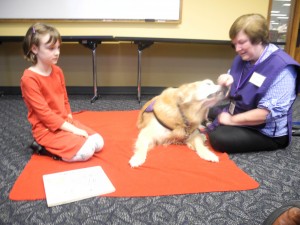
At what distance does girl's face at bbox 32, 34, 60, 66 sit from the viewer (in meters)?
1.93

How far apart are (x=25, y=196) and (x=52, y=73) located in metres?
0.96

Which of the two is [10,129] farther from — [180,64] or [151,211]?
[180,64]

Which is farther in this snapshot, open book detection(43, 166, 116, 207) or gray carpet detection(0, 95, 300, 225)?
open book detection(43, 166, 116, 207)

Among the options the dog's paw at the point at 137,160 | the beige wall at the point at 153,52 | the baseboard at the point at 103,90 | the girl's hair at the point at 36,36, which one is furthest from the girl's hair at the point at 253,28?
the baseboard at the point at 103,90

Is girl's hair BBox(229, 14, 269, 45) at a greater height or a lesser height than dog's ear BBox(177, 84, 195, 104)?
greater

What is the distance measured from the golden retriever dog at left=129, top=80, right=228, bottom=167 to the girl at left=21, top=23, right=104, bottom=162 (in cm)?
44

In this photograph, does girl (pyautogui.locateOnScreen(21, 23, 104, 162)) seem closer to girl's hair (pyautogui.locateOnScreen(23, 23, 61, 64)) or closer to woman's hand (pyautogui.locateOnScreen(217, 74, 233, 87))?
girl's hair (pyautogui.locateOnScreen(23, 23, 61, 64))

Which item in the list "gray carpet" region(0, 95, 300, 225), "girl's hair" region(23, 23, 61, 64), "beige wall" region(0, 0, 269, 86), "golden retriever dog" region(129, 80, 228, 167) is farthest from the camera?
"beige wall" region(0, 0, 269, 86)

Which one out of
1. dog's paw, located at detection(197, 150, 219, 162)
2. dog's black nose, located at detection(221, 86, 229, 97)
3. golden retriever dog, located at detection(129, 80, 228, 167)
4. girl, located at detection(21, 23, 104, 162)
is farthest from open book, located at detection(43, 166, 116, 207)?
dog's black nose, located at detection(221, 86, 229, 97)

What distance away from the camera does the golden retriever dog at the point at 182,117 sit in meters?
2.16

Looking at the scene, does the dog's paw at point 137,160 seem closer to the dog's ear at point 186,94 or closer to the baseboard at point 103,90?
the dog's ear at point 186,94

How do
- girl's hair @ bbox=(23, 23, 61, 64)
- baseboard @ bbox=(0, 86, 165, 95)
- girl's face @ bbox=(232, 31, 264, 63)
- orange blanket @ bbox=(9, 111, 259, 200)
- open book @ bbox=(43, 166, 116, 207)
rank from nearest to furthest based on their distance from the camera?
open book @ bbox=(43, 166, 116, 207) → orange blanket @ bbox=(9, 111, 259, 200) → girl's hair @ bbox=(23, 23, 61, 64) → girl's face @ bbox=(232, 31, 264, 63) → baseboard @ bbox=(0, 86, 165, 95)

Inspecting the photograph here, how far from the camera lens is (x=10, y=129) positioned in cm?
275

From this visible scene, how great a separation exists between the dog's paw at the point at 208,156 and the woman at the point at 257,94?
0.13 meters
